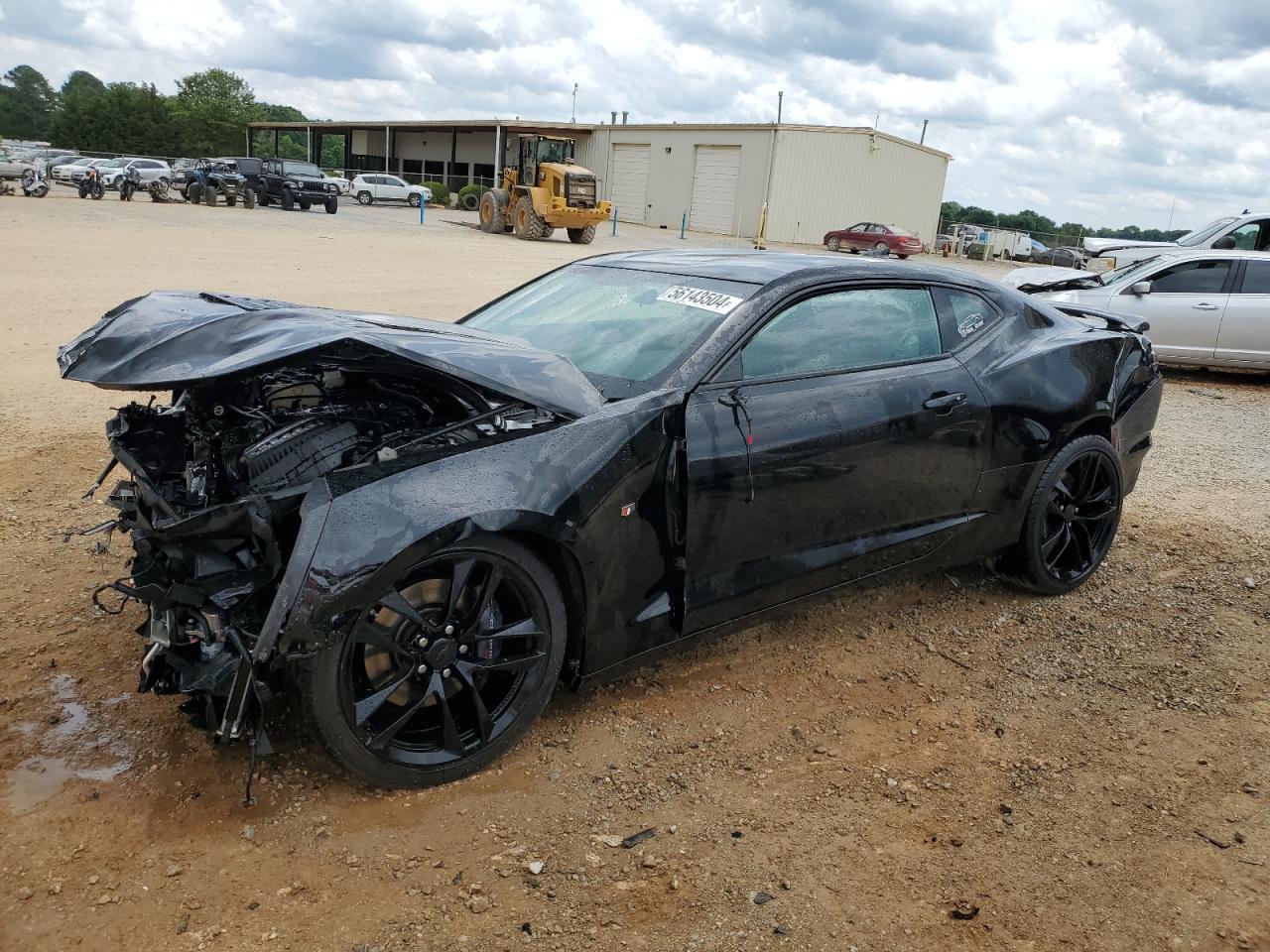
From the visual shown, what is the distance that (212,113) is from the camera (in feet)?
243

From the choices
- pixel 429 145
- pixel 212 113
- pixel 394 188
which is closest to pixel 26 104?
pixel 212 113

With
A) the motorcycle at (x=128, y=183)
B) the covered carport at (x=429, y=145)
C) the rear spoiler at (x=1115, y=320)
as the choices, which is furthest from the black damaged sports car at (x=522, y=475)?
the covered carport at (x=429, y=145)

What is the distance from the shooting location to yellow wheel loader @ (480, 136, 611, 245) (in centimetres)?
2723

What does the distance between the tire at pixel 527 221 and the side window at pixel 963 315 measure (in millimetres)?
24425

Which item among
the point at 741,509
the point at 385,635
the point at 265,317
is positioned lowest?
the point at 385,635

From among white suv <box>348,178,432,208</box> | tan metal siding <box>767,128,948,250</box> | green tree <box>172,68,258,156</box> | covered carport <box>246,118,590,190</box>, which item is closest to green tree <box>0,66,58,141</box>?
green tree <box>172,68,258,156</box>

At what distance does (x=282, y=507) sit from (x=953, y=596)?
10.5 feet

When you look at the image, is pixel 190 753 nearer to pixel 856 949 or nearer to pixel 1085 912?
pixel 856 949

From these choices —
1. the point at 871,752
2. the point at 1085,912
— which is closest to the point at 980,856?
the point at 1085,912

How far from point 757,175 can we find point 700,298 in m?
39.0

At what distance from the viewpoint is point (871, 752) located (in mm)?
3318

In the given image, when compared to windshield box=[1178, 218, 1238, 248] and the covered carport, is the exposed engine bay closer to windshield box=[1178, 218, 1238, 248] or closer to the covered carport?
windshield box=[1178, 218, 1238, 248]

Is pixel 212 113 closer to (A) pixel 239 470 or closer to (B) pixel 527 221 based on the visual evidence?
(B) pixel 527 221

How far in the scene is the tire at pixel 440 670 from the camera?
269 centimetres
